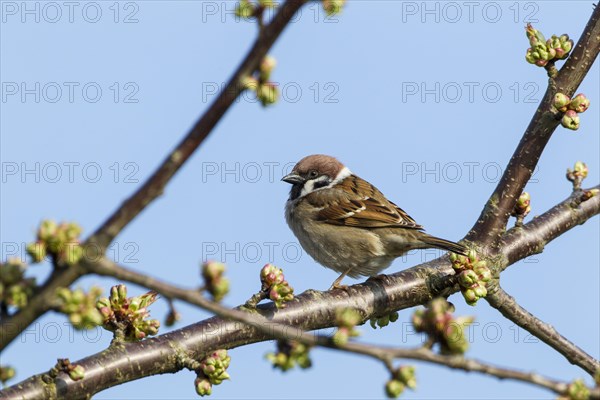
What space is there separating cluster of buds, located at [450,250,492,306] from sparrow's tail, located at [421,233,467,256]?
0.47 m

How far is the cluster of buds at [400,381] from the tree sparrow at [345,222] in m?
3.72

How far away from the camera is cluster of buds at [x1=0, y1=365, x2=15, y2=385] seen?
8.34 ft

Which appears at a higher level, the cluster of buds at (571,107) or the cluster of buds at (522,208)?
the cluster of buds at (571,107)

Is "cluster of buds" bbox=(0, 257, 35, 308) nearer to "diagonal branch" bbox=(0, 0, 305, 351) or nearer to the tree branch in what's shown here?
"diagonal branch" bbox=(0, 0, 305, 351)

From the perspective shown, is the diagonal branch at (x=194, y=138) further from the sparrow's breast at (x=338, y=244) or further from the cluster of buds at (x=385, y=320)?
the sparrow's breast at (x=338, y=244)

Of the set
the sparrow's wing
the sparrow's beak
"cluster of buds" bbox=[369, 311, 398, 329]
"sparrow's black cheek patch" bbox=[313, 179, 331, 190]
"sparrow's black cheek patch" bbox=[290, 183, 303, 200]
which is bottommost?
"cluster of buds" bbox=[369, 311, 398, 329]

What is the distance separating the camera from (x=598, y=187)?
5.92 m

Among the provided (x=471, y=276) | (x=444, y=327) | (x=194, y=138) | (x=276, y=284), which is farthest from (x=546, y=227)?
(x=194, y=138)

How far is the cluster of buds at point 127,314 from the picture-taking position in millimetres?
3791

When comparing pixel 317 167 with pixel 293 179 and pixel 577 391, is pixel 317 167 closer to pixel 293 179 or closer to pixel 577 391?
pixel 293 179

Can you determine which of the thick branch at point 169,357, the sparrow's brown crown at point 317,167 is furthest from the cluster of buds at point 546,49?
the sparrow's brown crown at point 317,167

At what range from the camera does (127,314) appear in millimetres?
3852

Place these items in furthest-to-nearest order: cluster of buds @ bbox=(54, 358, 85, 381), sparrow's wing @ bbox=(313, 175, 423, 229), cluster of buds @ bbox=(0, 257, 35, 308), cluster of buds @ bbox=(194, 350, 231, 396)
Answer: sparrow's wing @ bbox=(313, 175, 423, 229)
cluster of buds @ bbox=(194, 350, 231, 396)
cluster of buds @ bbox=(54, 358, 85, 381)
cluster of buds @ bbox=(0, 257, 35, 308)

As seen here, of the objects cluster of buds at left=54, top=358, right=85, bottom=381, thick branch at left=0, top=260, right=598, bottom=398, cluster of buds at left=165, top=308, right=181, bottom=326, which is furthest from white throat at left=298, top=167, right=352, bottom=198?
cluster of buds at left=165, top=308, right=181, bottom=326
